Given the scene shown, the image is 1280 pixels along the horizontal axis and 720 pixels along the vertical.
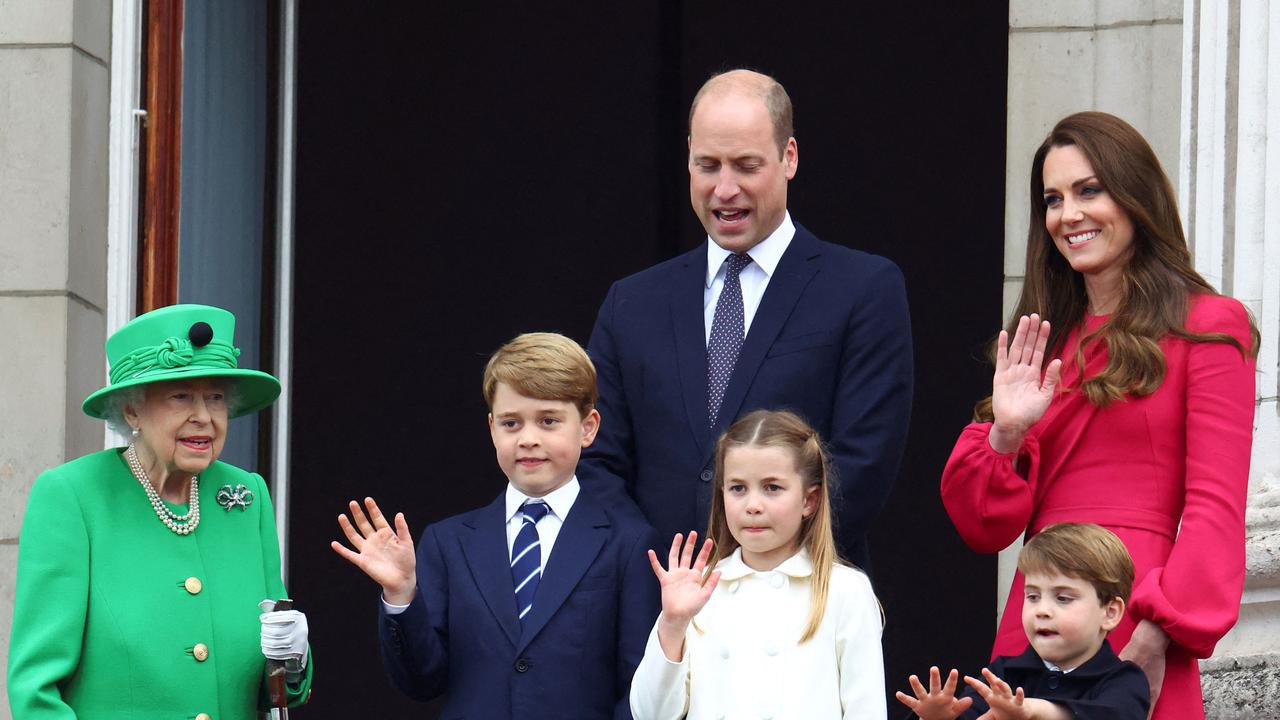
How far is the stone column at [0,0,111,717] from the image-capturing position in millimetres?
6137

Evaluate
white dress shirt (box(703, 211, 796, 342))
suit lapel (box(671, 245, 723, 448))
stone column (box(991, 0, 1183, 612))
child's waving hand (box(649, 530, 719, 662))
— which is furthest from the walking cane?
stone column (box(991, 0, 1183, 612))

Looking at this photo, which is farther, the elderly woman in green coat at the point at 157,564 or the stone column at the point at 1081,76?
the stone column at the point at 1081,76

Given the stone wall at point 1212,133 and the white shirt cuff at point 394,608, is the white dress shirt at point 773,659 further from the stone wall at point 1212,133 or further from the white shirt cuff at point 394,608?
the stone wall at point 1212,133

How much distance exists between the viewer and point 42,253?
6184 mm

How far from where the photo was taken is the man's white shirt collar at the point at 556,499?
14.9 feet

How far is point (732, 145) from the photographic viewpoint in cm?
456

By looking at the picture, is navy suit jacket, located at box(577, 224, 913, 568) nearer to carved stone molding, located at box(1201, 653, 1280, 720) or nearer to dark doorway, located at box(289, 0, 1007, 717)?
carved stone molding, located at box(1201, 653, 1280, 720)

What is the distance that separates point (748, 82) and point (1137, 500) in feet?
4.14

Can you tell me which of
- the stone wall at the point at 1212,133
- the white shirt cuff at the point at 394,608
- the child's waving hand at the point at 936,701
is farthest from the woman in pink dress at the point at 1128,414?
the stone wall at the point at 1212,133

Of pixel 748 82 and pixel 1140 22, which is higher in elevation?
pixel 1140 22

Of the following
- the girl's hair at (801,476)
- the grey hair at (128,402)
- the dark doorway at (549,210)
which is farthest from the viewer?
the dark doorway at (549,210)

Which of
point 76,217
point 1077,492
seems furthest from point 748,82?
point 76,217

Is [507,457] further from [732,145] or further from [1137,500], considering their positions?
[1137,500]

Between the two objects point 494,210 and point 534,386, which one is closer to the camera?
point 534,386
